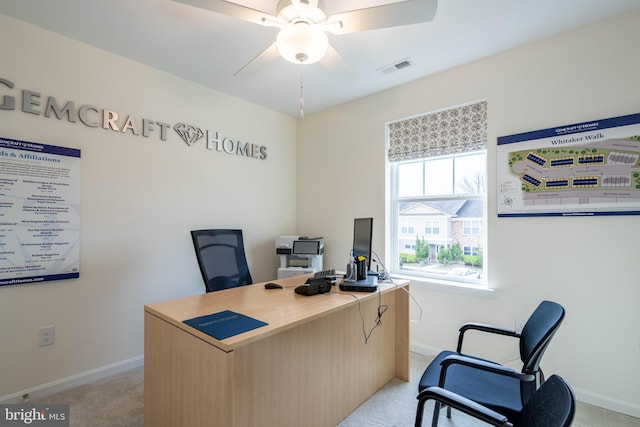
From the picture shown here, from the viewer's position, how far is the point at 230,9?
5.16 feet

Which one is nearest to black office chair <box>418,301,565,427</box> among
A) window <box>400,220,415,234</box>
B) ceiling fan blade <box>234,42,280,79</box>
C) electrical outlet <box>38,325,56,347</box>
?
window <box>400,220,415,234</box>

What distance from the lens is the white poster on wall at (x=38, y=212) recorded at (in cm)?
206

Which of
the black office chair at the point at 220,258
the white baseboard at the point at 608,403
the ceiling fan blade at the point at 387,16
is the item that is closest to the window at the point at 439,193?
the white baseboard at the point at 608,403

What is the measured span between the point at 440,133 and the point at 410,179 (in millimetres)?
559

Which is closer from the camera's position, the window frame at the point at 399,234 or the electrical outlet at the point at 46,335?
the electrical outlet at the point at 46,335

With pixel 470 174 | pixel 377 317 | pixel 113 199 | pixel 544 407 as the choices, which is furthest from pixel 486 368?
pixel 113 199

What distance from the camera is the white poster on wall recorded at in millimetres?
2064

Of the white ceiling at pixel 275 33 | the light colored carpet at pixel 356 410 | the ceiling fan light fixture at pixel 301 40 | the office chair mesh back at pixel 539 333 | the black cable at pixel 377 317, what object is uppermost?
the white ceiling at pixel 275 33

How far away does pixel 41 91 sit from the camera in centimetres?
221

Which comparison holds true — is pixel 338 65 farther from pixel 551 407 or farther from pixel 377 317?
pixel 551 407

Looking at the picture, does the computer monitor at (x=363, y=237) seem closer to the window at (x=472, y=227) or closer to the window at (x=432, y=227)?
the window at (x=432, y=227)

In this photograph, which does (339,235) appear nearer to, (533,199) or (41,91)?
(533,199)

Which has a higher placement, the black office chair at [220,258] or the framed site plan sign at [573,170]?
the framed site plan sign at [573,170]

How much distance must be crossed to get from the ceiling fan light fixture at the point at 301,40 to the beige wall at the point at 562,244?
169cm
